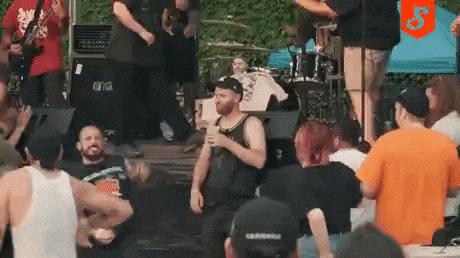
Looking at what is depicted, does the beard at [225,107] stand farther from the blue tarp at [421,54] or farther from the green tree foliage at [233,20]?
the blue tarp at [421,54]

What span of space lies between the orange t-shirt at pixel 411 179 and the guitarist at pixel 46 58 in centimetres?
395

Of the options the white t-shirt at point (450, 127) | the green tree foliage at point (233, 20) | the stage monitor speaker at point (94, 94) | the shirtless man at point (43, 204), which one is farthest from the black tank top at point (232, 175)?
the green tree foliage at point (233, 20)

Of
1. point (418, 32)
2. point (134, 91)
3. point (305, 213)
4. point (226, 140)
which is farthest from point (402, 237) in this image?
point (418, 32)

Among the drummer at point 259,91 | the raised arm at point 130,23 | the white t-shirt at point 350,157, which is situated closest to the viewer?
the white t-shirt at point 350,157

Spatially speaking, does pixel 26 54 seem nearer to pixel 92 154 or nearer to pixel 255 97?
pixel 255 97

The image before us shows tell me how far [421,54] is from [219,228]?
614cm

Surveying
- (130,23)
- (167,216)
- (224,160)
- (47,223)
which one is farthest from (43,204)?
(130,23)

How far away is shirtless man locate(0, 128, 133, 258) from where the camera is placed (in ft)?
26.0

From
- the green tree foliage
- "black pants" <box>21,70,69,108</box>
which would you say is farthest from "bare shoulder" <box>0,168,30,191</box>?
the green tree foliage

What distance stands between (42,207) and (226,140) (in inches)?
72.2

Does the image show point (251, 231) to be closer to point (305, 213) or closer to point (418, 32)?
point (305, 213)

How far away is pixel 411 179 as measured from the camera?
28.2ft

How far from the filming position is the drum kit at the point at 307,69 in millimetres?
12355

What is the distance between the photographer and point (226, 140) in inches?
375
